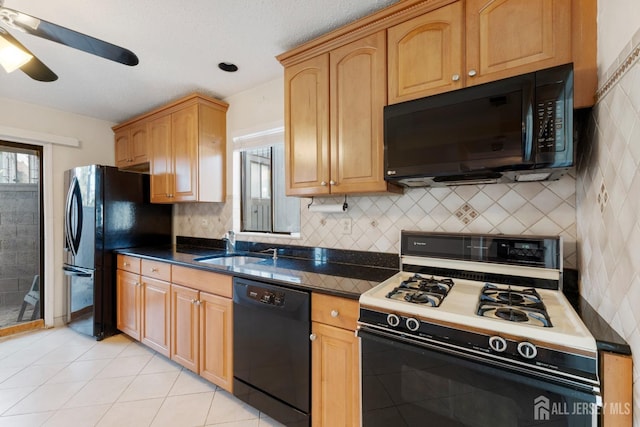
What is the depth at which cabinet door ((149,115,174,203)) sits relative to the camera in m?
2.78

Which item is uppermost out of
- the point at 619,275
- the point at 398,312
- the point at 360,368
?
the point at 619,275

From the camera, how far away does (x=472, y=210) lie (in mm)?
1572

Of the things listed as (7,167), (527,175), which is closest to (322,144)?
(527,175)

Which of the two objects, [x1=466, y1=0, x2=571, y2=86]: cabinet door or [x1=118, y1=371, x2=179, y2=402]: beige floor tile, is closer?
[x1=466, y1=0, x2=571, y2=86]: cabinet door

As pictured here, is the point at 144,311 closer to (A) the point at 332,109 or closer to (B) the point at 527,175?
(A) the point at 332,109

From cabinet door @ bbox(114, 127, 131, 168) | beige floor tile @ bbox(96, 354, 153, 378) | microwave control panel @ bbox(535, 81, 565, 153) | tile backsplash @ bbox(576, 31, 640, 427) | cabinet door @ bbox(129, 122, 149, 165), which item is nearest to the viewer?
tile backsplash @ bbox(576, 31, 640, 427)

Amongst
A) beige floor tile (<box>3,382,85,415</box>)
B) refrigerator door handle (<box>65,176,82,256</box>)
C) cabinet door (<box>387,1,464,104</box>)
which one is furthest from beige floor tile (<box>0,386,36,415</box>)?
cabinet door (<box>387,1,464,104</box>)

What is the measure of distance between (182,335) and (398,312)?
171 cm

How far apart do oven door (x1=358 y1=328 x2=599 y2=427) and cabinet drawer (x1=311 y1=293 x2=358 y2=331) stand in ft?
0.43

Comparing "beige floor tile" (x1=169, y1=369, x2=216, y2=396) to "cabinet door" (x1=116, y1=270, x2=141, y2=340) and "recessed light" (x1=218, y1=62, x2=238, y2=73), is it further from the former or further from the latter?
"recessed light" (x1=218, y1=62, x2=238, y2=73)

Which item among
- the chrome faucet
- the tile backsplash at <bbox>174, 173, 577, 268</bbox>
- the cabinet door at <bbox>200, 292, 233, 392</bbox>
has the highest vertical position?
the tile backsplash at <bbox>174, 173, 577, 268</bbox>

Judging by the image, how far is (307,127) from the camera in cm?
180

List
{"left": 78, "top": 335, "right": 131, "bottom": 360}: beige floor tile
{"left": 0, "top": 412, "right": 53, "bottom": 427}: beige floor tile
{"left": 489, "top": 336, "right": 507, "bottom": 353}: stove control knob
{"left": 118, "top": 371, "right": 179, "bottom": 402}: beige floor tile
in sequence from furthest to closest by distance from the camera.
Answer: {"left": 78, "top": 335, "right": 131, "bottom": 360}: beige floor tile < {"left": 118, "top": 371, "right": 179, "bottom": 402}: beige floor tile < {"left": 0, "top": 412, "right": 53, "bottom": 427}: beige floor tile < {"left": 489, "top": 336, "right": 507, "bottom": 353}: stove control knob

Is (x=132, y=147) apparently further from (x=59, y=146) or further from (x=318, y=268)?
(x=318, y=268)
